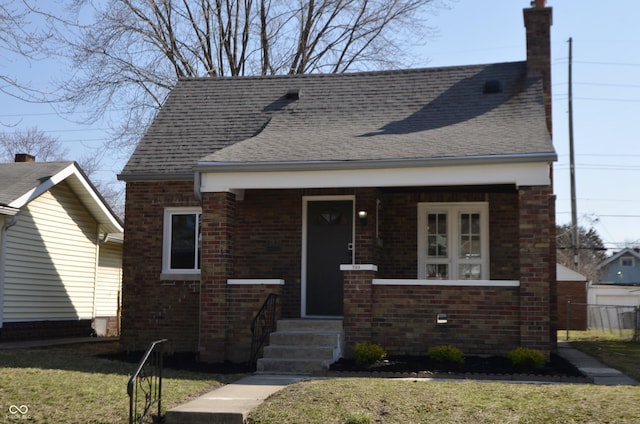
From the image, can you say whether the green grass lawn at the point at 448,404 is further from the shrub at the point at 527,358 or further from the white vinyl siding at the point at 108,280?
the white vinyl siding at the point at 108,280

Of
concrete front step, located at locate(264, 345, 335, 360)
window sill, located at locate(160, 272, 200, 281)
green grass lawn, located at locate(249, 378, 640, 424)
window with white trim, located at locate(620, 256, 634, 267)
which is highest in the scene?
window with white trim, located at locate(620, 256, 634, 267)

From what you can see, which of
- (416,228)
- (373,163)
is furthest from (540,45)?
(373,163)

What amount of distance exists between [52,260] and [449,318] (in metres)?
10.7

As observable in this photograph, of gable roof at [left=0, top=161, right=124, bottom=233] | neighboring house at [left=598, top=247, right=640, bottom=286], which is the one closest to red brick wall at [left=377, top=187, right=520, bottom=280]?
gable roof at [left=0, top=161, right=124, bottom=233]

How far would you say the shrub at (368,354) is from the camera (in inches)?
471

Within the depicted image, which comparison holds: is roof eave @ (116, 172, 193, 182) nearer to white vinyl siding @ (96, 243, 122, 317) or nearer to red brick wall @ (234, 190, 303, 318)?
red brick wall @ (234, 190, 303, 318)

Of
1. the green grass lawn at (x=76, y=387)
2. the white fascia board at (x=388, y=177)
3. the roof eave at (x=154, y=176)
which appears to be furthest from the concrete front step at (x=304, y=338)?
the roof eave at (x=154, y=176)

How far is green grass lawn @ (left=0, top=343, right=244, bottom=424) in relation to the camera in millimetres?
8734

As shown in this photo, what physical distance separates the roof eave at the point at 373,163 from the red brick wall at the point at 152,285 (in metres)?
2.19

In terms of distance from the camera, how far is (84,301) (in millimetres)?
20359

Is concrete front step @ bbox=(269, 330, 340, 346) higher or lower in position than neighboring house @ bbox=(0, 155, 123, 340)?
lower

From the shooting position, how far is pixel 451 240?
14.9 m

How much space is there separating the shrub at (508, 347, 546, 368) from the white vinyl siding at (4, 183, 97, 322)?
1121 cm

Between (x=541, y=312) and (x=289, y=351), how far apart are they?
13.1 feet
